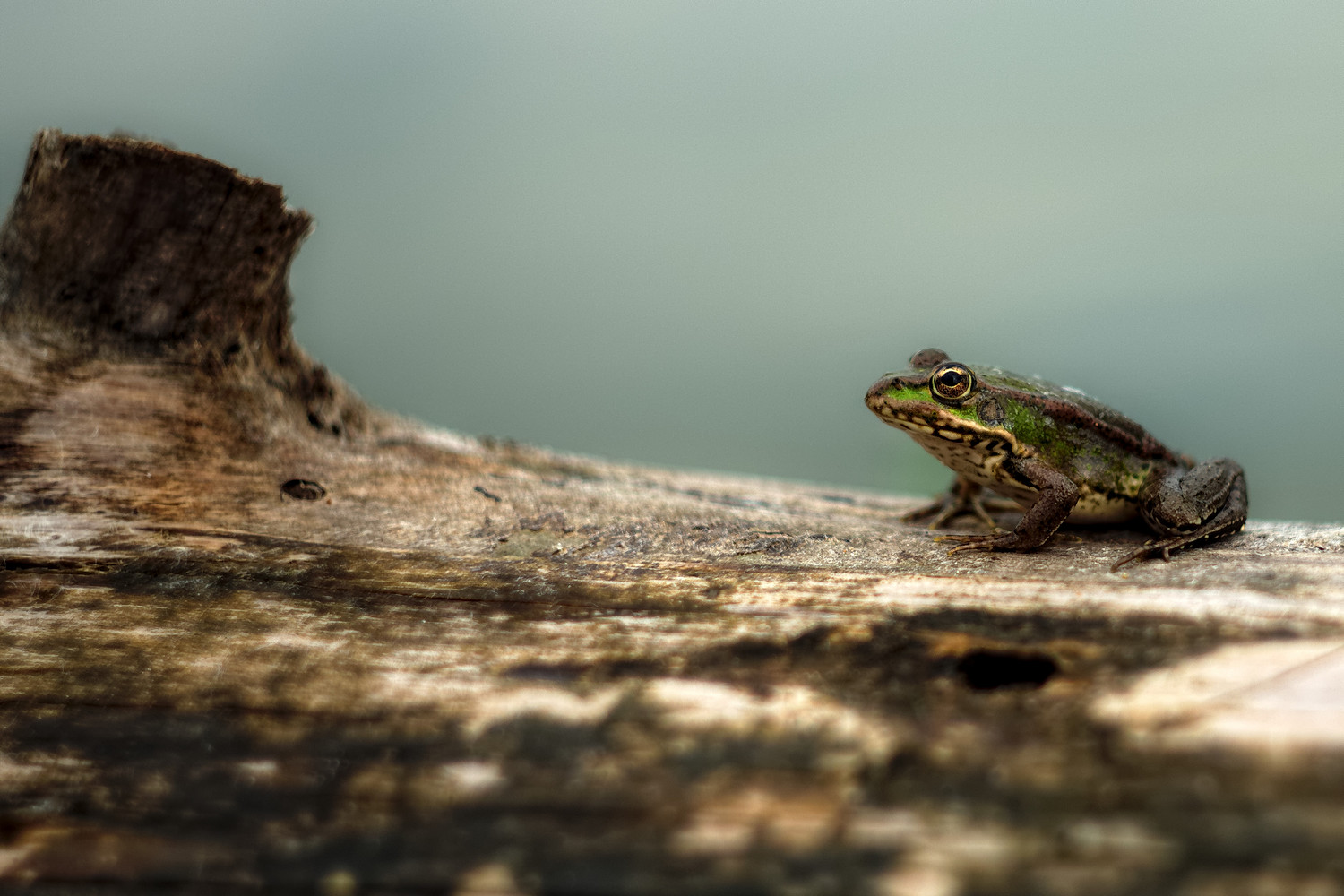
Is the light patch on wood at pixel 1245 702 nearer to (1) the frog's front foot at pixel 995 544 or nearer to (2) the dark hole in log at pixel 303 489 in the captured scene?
(1) the frog's front foot at pixel 995 544

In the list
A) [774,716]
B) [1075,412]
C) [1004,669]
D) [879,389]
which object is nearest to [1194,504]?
[1075,412]

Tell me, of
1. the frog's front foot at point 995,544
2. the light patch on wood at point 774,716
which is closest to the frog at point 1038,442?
the frog's front foot at point 995,544

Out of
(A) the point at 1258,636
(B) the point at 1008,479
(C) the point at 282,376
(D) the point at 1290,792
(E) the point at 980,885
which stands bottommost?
(E) the point at 980,885

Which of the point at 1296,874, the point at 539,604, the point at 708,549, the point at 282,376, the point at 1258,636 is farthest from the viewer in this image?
the point at 282,376

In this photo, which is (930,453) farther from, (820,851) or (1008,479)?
(820,851)

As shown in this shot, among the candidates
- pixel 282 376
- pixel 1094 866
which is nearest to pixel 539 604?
pixel 1094 866

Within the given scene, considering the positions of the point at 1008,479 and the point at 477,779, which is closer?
the point at 477,779

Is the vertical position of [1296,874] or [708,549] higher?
[708,549]

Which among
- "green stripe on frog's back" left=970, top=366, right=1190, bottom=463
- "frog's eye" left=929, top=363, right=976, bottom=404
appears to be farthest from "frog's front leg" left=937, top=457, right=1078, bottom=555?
"frog's eye" left=929, top=363, right=976, bottom=404
